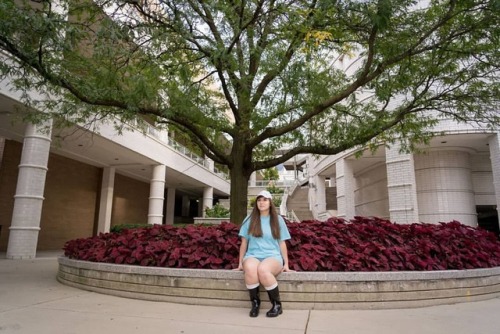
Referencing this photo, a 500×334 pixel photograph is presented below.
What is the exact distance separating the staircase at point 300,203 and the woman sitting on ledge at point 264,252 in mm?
17683

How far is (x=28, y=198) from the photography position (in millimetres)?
11883

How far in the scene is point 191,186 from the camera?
30016 millimetres

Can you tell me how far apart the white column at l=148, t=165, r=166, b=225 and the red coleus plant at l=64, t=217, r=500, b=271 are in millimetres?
14325

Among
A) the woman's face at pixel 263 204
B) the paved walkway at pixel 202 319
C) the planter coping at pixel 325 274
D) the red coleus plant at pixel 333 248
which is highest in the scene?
the woman's face at pixel 263 204

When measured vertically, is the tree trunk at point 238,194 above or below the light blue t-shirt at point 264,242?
above

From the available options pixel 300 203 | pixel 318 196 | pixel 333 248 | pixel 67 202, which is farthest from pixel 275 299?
pixel 300 203

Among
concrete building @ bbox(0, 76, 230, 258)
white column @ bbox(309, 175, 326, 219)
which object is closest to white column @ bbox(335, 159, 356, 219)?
white column @ bbox(309, 175, 326, 219)

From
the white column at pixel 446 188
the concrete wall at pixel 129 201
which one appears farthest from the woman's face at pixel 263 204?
the concrete wall at pixel 129 201

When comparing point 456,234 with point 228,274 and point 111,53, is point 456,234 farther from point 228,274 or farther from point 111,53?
point 111,53

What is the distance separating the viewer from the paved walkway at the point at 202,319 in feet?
12.4

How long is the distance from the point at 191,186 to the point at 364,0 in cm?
2571

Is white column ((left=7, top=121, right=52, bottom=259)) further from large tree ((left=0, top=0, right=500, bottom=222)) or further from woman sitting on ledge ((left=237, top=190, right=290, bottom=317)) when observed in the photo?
woman sitting on ledge ((left=237, top=190, right=290, bottom=317))

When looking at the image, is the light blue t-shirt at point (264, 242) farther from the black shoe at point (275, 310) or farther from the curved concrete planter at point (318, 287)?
the black shoe at point (275, 310)

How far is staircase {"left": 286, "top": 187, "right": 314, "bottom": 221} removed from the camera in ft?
75.8
